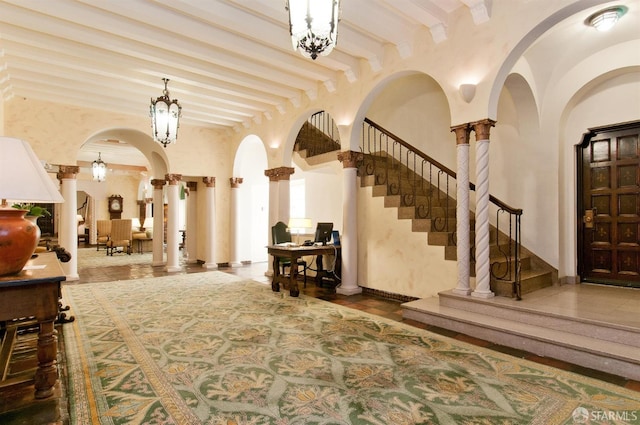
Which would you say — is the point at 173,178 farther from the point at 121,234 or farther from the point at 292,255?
the point at 121,234

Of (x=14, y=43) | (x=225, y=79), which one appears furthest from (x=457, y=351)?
(x=14, y=43)

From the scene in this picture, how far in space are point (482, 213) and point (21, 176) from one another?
14.1ft

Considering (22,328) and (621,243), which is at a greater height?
(621,243)

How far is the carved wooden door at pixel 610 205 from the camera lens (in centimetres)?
494

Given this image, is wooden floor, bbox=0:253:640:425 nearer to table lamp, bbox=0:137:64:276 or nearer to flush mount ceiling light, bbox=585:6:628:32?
table lamp, bbox=0:137:64:276

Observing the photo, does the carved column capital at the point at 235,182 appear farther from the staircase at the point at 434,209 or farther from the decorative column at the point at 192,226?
the staircase at the point at 434,209

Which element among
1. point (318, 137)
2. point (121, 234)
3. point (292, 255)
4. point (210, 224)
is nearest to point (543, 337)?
point (292, 255)

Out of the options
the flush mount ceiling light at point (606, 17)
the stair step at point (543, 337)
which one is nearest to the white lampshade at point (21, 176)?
the stair step at point (543, 337)

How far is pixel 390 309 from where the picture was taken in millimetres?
4980

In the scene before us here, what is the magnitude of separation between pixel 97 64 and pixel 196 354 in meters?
5.00

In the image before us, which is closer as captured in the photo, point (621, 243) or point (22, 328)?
point (22, 328)

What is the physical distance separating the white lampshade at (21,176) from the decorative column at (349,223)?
172 inches

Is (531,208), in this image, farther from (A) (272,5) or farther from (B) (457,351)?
(A) (272,5)

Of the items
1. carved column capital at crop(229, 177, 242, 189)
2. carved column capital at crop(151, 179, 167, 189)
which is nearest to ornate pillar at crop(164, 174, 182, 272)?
carved column capital at crop(229, 177, 242, 189)
